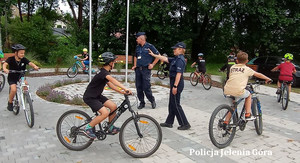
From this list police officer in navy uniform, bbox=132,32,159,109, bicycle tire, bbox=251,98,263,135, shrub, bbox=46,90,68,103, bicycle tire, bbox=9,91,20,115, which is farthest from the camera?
shrub, bbox=46,90,68,103

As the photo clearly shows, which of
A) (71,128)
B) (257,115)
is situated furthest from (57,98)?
(257,115)

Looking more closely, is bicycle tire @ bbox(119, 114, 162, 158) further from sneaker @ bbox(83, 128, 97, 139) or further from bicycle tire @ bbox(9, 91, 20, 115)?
bicycle tire @ bbox(9, 91, 20, 115)

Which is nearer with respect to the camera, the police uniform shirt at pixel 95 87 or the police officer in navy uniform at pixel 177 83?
the police uniform shirt at pixel 95 87

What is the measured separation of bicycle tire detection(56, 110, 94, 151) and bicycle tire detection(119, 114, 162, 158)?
2.03ft

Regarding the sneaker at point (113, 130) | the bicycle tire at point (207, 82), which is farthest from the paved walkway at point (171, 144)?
the bicycle tire at point (207, 82)

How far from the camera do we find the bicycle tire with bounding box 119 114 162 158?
4.09 metres

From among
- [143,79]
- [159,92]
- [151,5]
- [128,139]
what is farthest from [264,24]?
[128,139]

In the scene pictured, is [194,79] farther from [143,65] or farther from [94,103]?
[94,103]

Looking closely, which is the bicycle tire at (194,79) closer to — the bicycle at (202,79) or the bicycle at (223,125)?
the bicycle at (202,79)

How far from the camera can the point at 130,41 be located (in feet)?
70.1

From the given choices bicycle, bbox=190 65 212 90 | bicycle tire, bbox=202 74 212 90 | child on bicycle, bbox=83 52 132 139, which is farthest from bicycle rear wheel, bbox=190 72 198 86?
child on bicycle, bbox=83 52 132 139

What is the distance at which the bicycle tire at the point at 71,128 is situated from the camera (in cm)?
424

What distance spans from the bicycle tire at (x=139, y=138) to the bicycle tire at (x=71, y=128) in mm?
618

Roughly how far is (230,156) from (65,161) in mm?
2606
